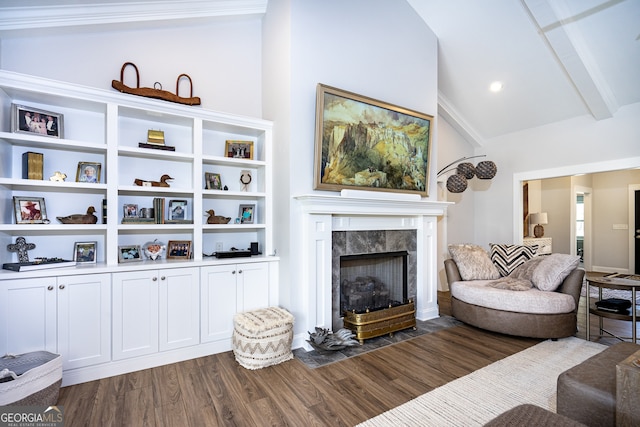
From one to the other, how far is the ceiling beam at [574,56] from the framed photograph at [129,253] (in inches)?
184

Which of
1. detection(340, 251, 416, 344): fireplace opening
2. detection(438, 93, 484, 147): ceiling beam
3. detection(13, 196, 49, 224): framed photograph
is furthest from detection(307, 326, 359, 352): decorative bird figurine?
detection(438, 93, 484, 147): ceiling beam

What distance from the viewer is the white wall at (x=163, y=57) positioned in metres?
2.76

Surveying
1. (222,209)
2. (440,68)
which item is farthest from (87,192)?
(440,68)

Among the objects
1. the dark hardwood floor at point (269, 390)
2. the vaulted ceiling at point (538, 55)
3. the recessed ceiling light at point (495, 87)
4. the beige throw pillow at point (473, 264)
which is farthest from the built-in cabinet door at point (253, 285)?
the recessed ceiling light at point (495, 87)

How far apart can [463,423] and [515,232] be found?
4.29m

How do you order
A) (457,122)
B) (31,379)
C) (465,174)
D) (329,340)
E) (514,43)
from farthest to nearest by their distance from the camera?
(457,122) < (465,174) < (514,43) < (329,340) < (31,379)

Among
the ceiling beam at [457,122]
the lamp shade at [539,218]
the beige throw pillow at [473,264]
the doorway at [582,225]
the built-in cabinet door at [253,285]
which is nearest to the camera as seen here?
the built-in cabinet door at [253,285]

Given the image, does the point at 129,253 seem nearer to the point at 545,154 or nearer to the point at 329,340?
the point at 329,340

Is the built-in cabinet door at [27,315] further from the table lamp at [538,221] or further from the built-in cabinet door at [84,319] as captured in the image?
the table lamp at [538,221]

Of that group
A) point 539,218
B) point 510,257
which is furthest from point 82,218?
point 539,218

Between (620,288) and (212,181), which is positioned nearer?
(620,288)

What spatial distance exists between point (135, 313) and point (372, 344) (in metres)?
2.18

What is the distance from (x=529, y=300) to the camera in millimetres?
3189

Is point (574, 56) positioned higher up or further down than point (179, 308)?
higher up
